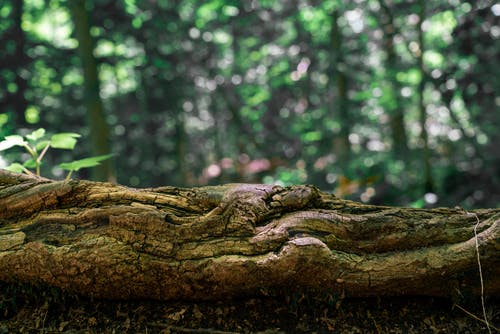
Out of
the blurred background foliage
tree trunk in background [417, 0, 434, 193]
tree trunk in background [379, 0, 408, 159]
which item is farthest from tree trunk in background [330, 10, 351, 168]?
tree trunk in background [417, 0, 434, 193]

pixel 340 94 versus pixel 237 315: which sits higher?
pixel 340 94

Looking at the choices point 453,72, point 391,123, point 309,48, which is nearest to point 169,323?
point 453,72

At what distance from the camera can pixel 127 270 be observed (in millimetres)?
1823

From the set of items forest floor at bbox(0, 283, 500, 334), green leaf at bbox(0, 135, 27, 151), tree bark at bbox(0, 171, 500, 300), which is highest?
green leaf at bbox(0, 135, 27, 151)

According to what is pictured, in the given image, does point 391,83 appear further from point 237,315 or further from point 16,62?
point 16,62

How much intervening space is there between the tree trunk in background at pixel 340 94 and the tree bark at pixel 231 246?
5.74 m

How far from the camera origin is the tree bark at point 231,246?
1822 mm

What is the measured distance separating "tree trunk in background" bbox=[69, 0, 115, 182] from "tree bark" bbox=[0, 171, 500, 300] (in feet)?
11.9

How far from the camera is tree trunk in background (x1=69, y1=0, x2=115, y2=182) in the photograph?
5.49m

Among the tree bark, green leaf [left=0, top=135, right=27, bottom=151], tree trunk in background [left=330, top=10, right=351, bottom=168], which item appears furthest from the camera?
tree trunk in background [left=330, top=10, right=351, bottom=168]

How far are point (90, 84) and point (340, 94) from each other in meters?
5.21

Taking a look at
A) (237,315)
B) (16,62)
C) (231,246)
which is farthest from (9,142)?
(16,62)

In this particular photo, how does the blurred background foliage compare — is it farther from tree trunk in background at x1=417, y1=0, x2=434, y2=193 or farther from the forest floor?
the forest floor

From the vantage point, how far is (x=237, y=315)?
1913 mm
